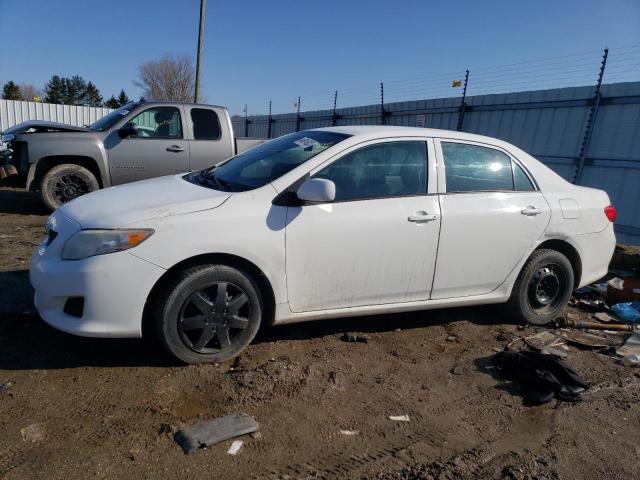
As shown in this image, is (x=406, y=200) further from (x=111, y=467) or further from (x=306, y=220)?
(x=111, y=467)

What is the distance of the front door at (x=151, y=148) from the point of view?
7.57 metres

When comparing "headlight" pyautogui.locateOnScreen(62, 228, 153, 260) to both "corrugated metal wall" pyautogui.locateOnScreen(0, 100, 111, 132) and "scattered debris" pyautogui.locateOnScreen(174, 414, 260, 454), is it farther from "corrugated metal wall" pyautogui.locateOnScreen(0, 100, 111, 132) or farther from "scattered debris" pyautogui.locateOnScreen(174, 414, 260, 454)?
"corrugated metal wall" pyautogui.locateOnScreen(0, 100, 111, 132)

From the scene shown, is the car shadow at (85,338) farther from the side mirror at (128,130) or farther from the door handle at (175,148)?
the door handle at (175,148)

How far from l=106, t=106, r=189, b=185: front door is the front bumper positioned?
5034 mm

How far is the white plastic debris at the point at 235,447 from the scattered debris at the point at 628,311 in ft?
14.3

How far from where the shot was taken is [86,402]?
106 inches

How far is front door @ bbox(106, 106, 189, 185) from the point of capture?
7.57 m

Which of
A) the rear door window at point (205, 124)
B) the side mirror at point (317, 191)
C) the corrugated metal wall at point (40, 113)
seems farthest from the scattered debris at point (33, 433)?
the corrugated metal wall at point (40, 113)

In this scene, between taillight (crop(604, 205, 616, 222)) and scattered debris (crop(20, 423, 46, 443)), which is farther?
taillight (crop(604, 205, 616, 222))

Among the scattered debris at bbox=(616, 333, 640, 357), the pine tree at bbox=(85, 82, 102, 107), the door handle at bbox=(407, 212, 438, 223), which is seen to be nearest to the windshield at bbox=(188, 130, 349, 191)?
the door handle at bbox=(407, 212, 438, 223)

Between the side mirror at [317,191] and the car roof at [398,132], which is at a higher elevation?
the car roof at [398,132]

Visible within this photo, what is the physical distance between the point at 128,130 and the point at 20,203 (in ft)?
10.1

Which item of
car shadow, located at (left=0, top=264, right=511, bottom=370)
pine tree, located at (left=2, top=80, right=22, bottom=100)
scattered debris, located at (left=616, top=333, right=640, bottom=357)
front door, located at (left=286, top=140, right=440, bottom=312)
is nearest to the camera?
car shadow, located at (left=0, top=264, right=511, bottom=370)

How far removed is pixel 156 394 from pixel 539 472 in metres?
2.16
